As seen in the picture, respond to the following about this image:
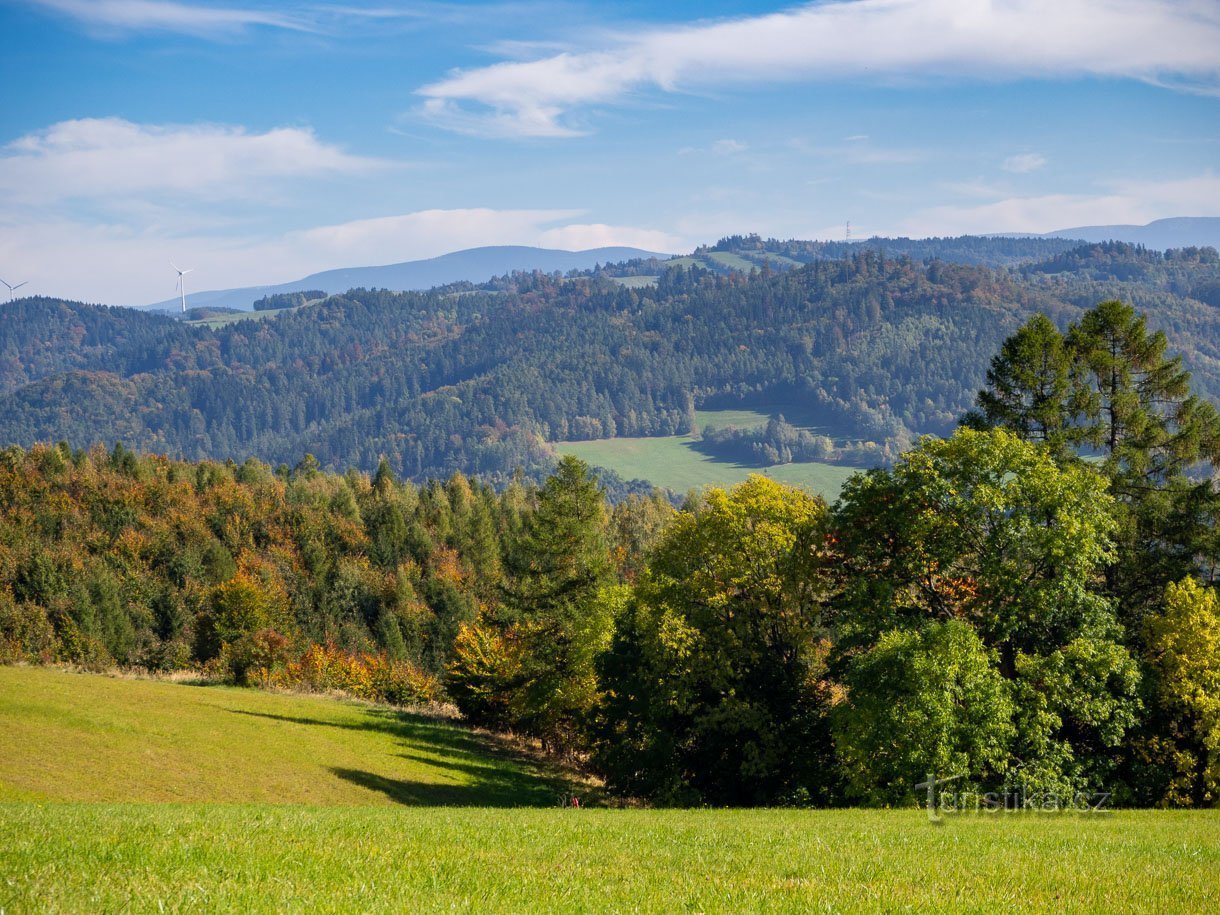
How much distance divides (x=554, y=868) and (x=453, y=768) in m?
36.1

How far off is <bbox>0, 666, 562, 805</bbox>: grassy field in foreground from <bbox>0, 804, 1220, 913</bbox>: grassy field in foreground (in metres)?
17.4

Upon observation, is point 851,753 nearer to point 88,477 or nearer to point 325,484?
point 88,477

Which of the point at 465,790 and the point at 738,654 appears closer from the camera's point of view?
the point at 738,654

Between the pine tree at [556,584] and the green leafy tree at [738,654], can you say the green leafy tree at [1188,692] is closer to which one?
the green leafy tree at [738,654]

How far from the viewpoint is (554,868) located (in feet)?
43.1

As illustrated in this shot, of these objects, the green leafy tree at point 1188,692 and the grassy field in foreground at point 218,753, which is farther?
the grassy field in foreground at point 218,753

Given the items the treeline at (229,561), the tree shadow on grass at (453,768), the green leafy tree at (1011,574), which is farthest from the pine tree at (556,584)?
the treeline at (229,561)

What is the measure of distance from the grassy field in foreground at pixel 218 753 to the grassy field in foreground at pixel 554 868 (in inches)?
683

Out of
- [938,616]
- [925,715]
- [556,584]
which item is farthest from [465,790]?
[938,616]

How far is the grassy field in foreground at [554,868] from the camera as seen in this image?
10.6m

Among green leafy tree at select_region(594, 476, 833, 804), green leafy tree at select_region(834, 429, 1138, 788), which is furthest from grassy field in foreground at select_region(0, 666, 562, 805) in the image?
green leafy tree at select_region(834, 429, 1138, 788)

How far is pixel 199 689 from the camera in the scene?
57.6 metres

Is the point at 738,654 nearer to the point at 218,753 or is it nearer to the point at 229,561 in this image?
the point at 218,753

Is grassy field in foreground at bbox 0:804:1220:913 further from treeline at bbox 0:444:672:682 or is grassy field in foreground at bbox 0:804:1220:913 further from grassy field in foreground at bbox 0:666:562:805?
treeline at bbox 0:444:672:682
